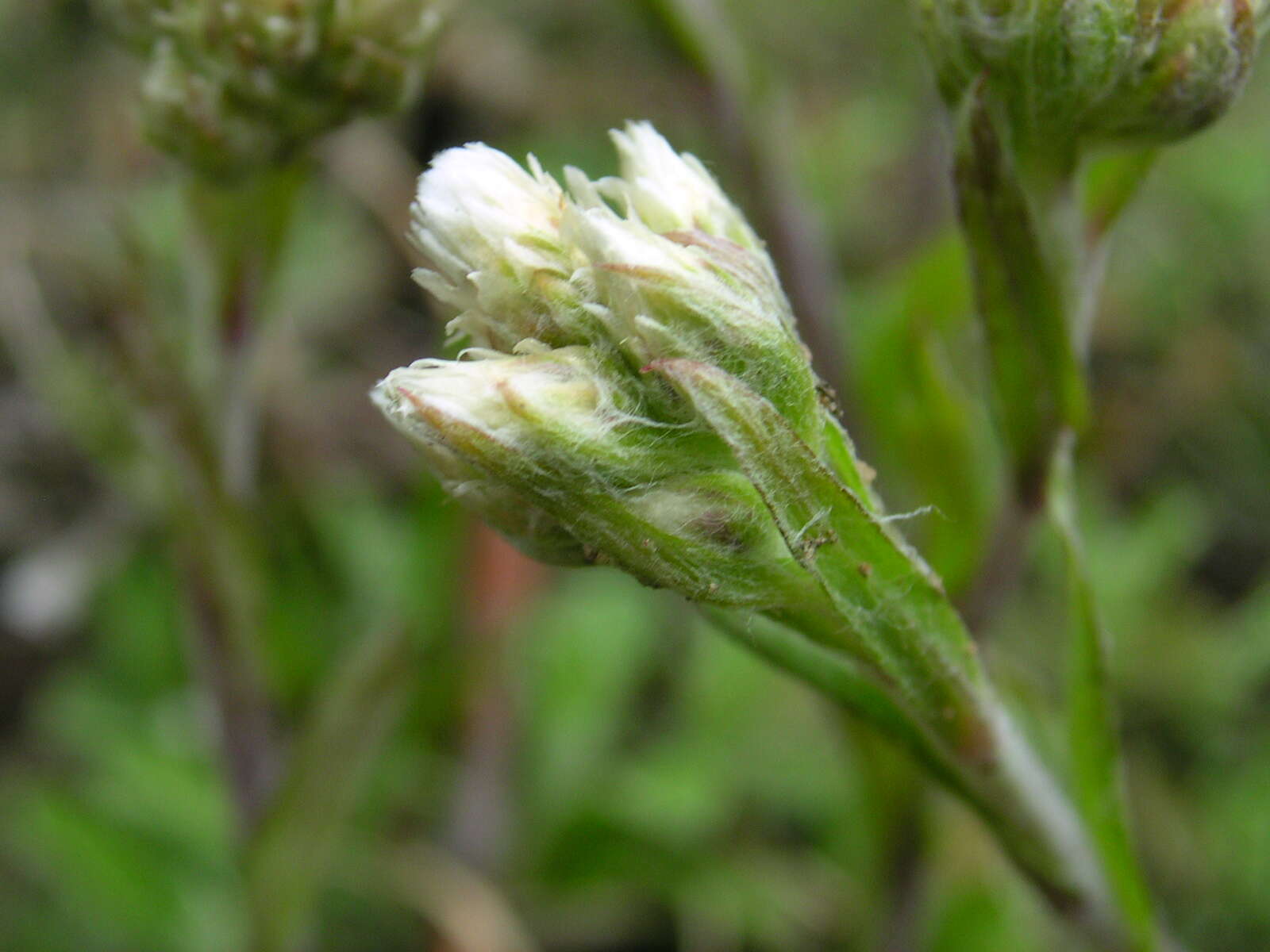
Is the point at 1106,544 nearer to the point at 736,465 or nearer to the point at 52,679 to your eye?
the point at 736,465

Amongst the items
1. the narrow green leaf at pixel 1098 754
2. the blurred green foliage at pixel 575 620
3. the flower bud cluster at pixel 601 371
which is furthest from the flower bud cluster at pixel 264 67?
the narrow green leaf at pixel 1098 754

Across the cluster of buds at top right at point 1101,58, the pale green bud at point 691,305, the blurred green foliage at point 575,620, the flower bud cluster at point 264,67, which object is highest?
the flower bud cluster at point 264,67

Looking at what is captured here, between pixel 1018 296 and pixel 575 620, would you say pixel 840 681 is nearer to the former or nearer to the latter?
pixel 1018 296

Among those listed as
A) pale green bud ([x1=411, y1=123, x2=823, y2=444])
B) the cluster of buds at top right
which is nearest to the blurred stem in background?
the cluster of buds at top right

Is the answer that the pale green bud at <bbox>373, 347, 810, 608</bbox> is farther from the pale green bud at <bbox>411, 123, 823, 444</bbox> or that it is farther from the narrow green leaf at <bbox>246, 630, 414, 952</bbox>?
the narrow green leaf at <bbox>246, 630, 414, 952</bbox>

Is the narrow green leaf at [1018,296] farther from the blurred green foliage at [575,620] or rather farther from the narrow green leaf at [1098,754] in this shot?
the blurred green foliage at [575,620]

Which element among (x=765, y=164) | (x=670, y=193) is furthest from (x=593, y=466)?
(x=765, y=164)
